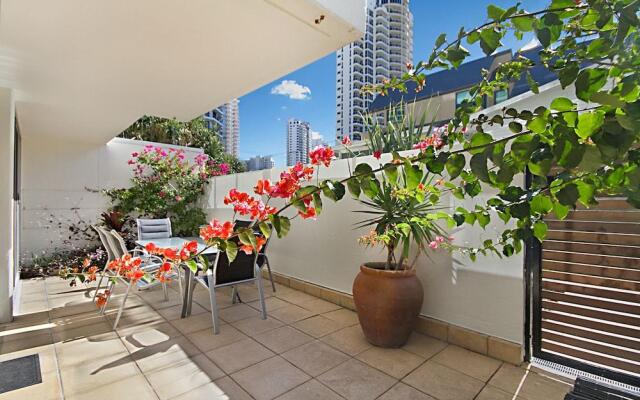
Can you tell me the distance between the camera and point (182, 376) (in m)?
2.42

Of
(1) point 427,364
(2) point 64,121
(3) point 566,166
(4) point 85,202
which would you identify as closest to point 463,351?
(1) point 427,364

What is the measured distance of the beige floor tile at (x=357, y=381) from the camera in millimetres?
2225

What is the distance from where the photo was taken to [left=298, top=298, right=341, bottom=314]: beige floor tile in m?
3.84

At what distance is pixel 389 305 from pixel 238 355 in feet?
4.56

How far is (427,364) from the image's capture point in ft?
8.56

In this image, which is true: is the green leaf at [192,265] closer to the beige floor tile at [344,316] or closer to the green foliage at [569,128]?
Result: the green foliage at [569,128]

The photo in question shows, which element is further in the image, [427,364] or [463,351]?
[463,351]

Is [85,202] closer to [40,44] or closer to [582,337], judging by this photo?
[40,44]

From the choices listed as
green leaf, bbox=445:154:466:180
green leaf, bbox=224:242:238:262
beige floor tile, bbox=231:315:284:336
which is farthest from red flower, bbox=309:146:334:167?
beige floor tile, bbox=231:315:284:336

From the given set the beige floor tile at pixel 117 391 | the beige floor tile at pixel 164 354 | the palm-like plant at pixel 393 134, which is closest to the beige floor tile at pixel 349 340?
the beige floor tile at pixel 164 354

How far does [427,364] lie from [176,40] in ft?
11.4

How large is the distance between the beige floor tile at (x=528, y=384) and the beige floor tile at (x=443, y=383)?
0.18 m

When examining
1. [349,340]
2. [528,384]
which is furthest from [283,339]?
[528,384]

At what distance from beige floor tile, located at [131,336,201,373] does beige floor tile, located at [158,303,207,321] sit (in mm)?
662
